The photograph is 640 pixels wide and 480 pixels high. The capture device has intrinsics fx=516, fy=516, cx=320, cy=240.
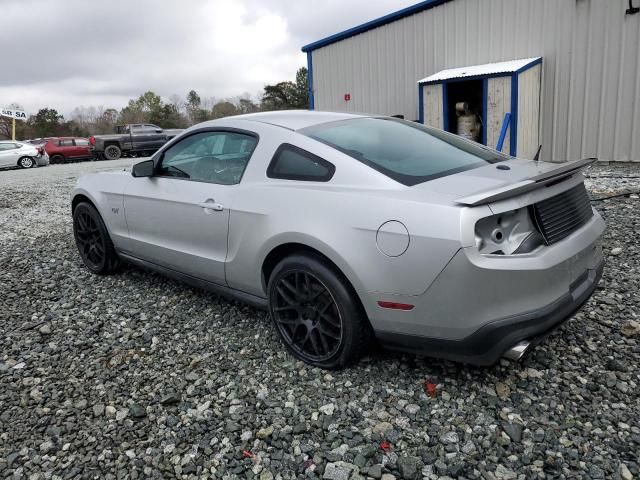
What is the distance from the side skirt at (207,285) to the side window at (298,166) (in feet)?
2.59

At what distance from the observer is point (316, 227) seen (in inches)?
106

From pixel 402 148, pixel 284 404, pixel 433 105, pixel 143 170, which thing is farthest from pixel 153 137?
pixel 284 404

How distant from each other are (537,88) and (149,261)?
8518mm

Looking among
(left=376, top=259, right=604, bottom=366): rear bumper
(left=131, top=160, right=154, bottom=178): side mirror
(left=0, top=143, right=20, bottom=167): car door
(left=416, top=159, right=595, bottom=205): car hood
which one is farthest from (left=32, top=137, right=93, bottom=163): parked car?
(left=376, top=259, right=604, bottom=366): rear bumper

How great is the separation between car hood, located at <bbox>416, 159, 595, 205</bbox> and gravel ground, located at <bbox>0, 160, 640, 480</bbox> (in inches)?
39.8

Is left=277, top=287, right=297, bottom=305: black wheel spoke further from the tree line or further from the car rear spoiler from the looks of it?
the tree line

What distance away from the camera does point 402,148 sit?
308 cm

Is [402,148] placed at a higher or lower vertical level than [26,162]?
higher

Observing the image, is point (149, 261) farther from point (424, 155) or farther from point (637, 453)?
point (637, 453)

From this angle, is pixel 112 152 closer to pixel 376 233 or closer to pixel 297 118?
pixel 297 118

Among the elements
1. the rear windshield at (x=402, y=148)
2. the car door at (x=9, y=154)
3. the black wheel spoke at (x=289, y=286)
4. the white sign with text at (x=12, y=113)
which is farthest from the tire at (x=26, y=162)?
the black wheel spoke at (x=289, y=286)

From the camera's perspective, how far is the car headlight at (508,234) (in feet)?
7.48

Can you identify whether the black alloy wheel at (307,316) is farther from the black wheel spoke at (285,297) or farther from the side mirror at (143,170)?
the side mirror at (143,170)

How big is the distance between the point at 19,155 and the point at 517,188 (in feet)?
82.1
